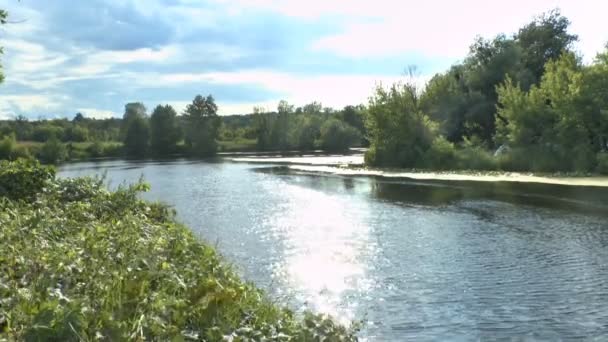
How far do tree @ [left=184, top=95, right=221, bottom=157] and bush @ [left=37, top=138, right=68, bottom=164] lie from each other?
26.2 metres

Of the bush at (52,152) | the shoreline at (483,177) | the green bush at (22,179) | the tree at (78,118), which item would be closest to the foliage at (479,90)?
the shoreline at (483,177)

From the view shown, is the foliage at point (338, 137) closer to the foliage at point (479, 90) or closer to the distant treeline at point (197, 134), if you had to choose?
the distant treeline at point (197, 134)

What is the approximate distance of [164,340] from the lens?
19.6 feet

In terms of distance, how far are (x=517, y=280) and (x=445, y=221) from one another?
9.37 m

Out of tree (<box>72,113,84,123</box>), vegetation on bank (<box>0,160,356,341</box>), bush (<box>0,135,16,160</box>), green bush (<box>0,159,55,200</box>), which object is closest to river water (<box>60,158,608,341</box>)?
vegetation on bank (<box>0,160,356,341</box>)


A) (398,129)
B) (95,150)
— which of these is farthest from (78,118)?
(398,129)

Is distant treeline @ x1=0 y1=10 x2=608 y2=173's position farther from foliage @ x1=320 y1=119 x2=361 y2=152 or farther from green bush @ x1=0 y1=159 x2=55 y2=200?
foliage @ x1=320 y1=119 x2=361 y2=152

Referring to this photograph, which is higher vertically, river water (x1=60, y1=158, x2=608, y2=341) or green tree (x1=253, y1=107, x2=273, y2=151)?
green tree (x1=253, y1=107, x2=273, y2=151)

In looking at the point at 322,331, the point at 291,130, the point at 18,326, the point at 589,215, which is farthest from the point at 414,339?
the point at 291,130

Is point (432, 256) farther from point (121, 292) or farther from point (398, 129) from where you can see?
point (398, 129)

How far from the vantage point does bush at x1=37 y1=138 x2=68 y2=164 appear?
97938 millimetres

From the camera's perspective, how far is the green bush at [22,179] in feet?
49.5

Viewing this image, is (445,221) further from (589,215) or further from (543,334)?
(543,334)

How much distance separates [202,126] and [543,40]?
7593 centimetres
